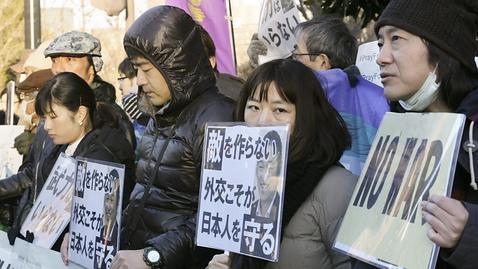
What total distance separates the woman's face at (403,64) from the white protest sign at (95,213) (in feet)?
5.51

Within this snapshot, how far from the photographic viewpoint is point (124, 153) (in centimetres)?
502

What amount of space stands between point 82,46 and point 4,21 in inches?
547

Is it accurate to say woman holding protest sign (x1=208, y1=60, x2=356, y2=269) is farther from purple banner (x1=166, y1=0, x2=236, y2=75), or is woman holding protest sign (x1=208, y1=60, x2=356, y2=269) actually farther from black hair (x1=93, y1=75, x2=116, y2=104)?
purple banner (x1=166, y1=0, x2=236, y2=75)

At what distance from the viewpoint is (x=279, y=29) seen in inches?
271

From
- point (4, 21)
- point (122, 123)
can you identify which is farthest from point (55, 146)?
point (4, 21)

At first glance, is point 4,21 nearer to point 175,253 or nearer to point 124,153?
point 124,153

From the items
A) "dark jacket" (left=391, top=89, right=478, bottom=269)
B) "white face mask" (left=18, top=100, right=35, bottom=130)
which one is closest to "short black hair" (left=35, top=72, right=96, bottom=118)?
"dark jacket" (left=391, top=89, right=478, bottom=269)

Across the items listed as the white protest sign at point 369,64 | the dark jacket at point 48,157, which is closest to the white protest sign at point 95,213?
the dark jacket at point 48,157

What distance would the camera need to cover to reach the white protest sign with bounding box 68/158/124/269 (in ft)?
14.0

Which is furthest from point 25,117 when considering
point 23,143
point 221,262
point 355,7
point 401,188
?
point 401,188

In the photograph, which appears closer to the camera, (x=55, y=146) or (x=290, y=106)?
(x=290, y=106)

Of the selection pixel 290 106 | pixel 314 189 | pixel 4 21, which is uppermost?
pixel 290 106

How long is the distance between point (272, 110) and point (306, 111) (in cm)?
13

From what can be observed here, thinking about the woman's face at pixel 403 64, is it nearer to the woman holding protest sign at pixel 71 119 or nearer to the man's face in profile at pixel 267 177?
the man's face in profile at pixel 267 177
